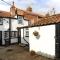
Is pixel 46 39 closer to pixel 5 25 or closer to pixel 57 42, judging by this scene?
pixel 57 42

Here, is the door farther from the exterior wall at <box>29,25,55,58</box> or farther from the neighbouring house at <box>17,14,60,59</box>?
the exterior wall at <box>29,25,55,58</box>

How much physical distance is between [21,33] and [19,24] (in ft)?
Result: 7.51

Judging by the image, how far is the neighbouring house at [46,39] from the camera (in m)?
11.9

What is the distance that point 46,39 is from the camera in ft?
41.8

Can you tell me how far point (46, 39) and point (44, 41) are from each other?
0.35 metres

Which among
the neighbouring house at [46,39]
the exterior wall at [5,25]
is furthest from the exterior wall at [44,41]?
the exterior wall at [5,25]

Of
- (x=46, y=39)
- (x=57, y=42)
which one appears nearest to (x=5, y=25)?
(x=46, y=39)

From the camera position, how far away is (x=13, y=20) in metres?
24.1

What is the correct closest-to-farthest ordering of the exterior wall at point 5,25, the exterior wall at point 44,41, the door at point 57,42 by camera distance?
the door at point 57,42 → the exterior wall at point 44,41 → the exterior wall at point 5,25

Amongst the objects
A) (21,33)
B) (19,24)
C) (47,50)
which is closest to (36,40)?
(47,50)

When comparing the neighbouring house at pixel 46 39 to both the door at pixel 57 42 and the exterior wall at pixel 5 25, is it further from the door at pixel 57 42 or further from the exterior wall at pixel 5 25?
the exterior wall at pixel 5 25

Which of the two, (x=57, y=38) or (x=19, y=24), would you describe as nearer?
(x=57, y=38)

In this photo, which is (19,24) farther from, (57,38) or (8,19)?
(57,38)

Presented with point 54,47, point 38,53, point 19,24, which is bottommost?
point 38,53
